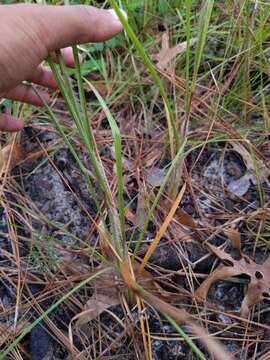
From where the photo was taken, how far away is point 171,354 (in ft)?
3.31

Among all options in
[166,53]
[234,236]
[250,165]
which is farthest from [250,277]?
[166,53]

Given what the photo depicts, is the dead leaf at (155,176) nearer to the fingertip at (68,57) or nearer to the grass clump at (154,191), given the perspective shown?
the grass clump at (154,191)

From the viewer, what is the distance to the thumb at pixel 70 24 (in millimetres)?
885

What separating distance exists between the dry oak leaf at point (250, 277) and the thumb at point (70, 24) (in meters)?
0.64

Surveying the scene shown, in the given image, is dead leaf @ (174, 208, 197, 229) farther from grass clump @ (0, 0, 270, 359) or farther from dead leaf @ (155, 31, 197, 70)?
dead leaf @ (155, 31, 197, 70)

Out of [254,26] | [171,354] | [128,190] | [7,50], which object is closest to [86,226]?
[128,190]

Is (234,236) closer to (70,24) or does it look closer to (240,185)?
(240,185)

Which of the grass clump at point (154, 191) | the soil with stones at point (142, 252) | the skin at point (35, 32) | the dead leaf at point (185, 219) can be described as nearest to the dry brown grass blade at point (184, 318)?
the grass clump at point (154, 191)

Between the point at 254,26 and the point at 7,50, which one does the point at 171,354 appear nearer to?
the point at 7,50

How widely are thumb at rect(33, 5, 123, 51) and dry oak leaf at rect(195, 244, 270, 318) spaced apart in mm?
638

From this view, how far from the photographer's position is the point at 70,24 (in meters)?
0.91

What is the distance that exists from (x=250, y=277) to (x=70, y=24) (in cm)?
73

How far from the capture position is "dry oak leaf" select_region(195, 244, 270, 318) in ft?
3.39

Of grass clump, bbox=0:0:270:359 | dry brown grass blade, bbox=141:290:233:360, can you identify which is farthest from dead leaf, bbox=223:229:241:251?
dry brown grass blade, bbox=141:290:233:360
